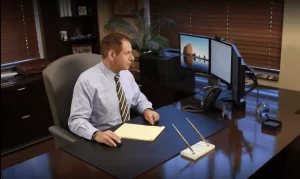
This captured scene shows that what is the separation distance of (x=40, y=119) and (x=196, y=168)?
220 centimetres

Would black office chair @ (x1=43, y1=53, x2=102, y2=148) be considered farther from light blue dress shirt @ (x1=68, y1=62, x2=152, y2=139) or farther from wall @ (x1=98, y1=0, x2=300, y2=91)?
wall @ (x1=98, y1=0, x2=300, y2=91)

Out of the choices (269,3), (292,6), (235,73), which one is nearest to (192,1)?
(269,3)

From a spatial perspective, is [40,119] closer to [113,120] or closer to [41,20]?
[41,20]

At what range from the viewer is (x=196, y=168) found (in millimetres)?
1329

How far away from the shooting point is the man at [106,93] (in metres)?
1.74

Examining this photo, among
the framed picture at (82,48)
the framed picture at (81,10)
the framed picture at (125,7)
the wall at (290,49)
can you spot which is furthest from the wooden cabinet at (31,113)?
the wall at (290,49)

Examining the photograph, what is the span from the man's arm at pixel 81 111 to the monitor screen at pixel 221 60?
2.79 ft

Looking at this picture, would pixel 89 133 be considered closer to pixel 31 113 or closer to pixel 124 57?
pixel 124 57

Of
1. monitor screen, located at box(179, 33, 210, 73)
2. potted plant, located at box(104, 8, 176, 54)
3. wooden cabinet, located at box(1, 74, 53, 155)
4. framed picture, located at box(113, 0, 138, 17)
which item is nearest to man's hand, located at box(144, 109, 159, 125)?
monitor screen, located at box(179, 33, 210, 73)

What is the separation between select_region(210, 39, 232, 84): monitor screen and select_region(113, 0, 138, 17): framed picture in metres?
1.22

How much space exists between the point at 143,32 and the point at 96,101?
1465 mm

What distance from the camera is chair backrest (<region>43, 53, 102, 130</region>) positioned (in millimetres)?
1875

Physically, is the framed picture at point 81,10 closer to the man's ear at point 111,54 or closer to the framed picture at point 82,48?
the framed picture at point 82,48

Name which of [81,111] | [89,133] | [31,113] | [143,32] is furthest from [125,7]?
[89,133]
